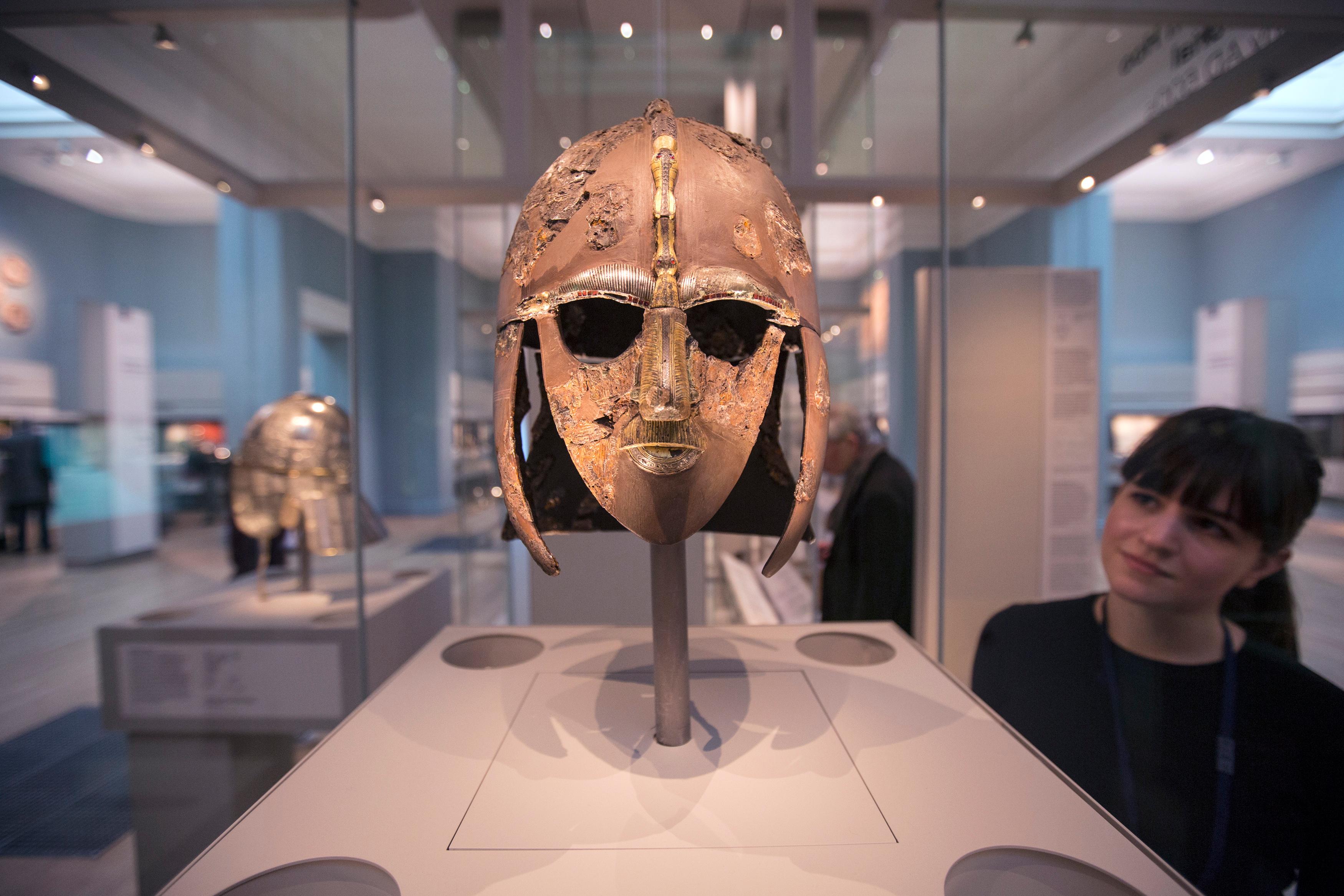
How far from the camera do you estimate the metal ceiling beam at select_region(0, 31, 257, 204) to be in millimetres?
1787

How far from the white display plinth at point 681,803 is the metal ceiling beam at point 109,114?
2.20m

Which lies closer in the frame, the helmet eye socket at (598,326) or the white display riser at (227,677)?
the helmet eye socket at (598,326)

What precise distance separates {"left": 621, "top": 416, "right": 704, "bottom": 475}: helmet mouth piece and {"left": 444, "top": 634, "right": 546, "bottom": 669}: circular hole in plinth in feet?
3.22

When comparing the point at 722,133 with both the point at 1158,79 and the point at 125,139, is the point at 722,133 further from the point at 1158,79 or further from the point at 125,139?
the point at 125,139

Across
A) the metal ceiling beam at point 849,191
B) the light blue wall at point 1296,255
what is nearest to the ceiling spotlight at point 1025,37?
the metal ceiling beam at point 849,191

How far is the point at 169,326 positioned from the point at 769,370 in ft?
9.55

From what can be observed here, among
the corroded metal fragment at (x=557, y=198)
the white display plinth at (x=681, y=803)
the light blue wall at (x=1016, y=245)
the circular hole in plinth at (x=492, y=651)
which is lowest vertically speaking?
the white display plinth at (x=681, y=803)

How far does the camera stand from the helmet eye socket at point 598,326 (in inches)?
59.4

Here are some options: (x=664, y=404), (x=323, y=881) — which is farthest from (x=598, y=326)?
(x=323, y=881)

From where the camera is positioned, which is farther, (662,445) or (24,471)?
(24,471)

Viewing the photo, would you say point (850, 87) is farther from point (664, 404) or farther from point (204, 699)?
point (204, 699)

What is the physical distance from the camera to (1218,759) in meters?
1.24

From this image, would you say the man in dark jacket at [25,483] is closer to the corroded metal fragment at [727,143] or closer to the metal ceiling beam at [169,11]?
the metal ceiling beam at [169,11]

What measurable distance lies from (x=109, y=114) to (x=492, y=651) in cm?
229
